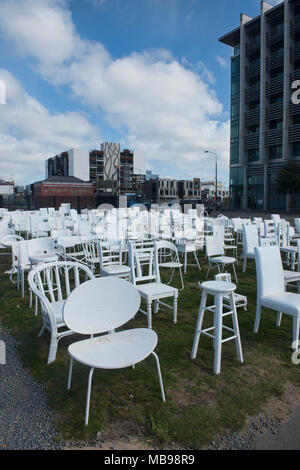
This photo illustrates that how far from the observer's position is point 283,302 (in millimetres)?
3879

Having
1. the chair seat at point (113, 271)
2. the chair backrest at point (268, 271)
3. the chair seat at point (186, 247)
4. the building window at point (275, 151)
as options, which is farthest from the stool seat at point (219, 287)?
the building window at point (275, 151)

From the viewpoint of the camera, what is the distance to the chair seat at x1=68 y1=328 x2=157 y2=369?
2.50 metres

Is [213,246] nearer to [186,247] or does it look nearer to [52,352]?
[186,247]

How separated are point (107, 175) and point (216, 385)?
103 meters

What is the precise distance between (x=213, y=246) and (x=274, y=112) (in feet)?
119

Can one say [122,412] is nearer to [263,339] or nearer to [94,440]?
[94,440]

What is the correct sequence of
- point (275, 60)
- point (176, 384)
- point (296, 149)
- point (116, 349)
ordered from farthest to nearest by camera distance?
point (275, 60), point (296, 149), point (176, 384), point (116, 349)

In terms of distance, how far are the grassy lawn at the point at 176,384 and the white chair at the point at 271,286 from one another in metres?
0.45

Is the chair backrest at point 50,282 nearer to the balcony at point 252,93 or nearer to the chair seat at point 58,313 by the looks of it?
the chair seat at point 58,313

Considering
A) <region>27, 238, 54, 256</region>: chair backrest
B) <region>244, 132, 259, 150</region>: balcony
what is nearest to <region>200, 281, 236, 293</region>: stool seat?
<region>27, 238, 54, 256</region>: chair backrest

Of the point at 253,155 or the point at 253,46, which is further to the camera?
the point at 253,155

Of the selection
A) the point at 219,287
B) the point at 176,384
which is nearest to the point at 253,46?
the point at 219,287

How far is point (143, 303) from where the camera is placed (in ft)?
18.1

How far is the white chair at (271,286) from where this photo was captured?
3.89 m
